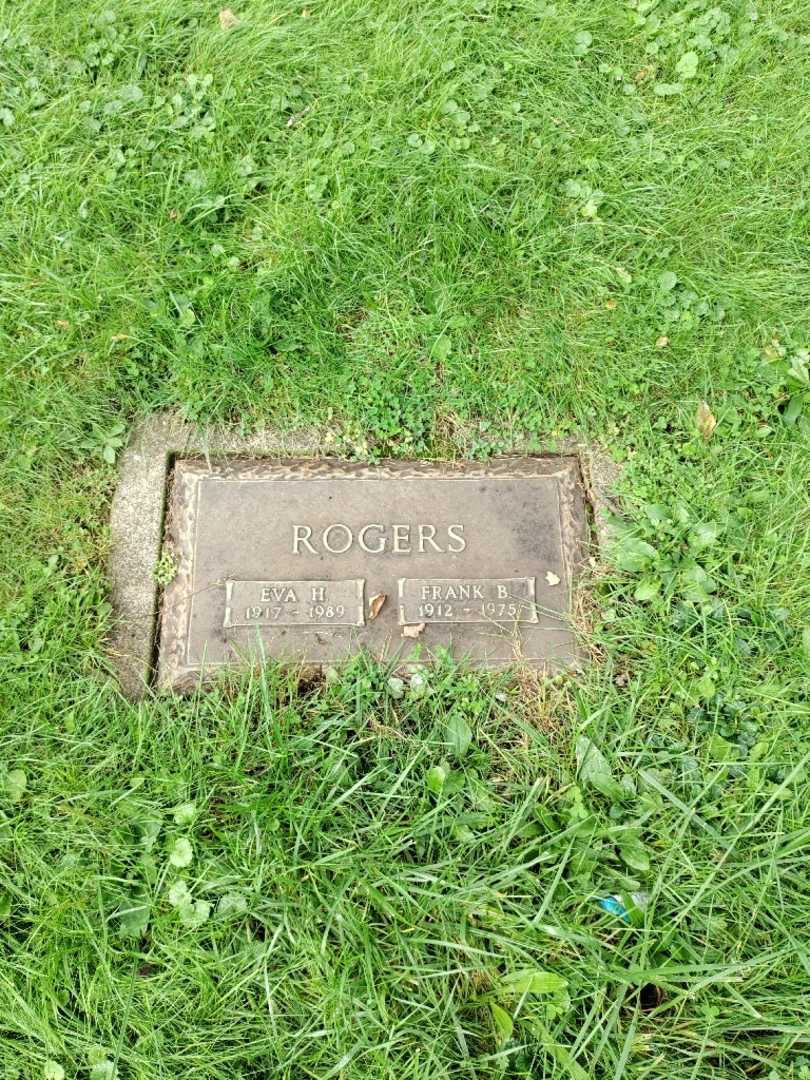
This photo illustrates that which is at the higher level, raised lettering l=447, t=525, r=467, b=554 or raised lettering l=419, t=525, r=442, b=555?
raised lettering l=419, t=525, r=442, b=555

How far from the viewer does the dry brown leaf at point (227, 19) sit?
2680 millimetres

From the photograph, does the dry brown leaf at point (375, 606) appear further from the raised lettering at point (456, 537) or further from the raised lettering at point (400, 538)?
the raised lettering at point (456, 537)

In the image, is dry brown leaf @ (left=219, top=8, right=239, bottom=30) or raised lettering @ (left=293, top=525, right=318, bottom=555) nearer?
raised lettering @ (left=293, top=525, right=318, bottom=555)

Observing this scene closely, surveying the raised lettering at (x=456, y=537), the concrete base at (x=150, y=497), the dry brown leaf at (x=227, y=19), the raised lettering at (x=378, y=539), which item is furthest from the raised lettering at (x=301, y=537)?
the dry brown leaf at (x=227, y=19)

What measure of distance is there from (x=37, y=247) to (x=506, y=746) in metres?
2.10

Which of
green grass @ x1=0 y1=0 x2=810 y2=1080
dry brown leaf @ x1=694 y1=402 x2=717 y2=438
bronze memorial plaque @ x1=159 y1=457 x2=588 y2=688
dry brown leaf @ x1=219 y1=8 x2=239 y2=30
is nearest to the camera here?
green grass @ x1=0 y1=0 x2=810 y2=1080

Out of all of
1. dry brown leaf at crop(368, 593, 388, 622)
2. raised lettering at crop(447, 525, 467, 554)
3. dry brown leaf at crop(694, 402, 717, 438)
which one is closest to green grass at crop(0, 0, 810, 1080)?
dry brown leaf at crop(694, 402, 717, 438)

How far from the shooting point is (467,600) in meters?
2.11

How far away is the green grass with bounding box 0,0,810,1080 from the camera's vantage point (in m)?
1.71

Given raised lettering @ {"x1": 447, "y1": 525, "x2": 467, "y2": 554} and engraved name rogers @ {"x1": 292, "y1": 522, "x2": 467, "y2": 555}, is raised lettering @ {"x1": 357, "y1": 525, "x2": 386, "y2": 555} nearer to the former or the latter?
engraved name rogers @ {"x1": 292, "y1": 522, "x2": 467, "y2": 555}

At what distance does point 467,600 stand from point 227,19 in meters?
2.22

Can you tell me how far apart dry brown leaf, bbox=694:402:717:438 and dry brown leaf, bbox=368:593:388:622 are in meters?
1.09

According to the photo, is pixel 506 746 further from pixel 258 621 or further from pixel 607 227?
pixel 607 227

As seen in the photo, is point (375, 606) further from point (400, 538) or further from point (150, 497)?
point (150, 497)
